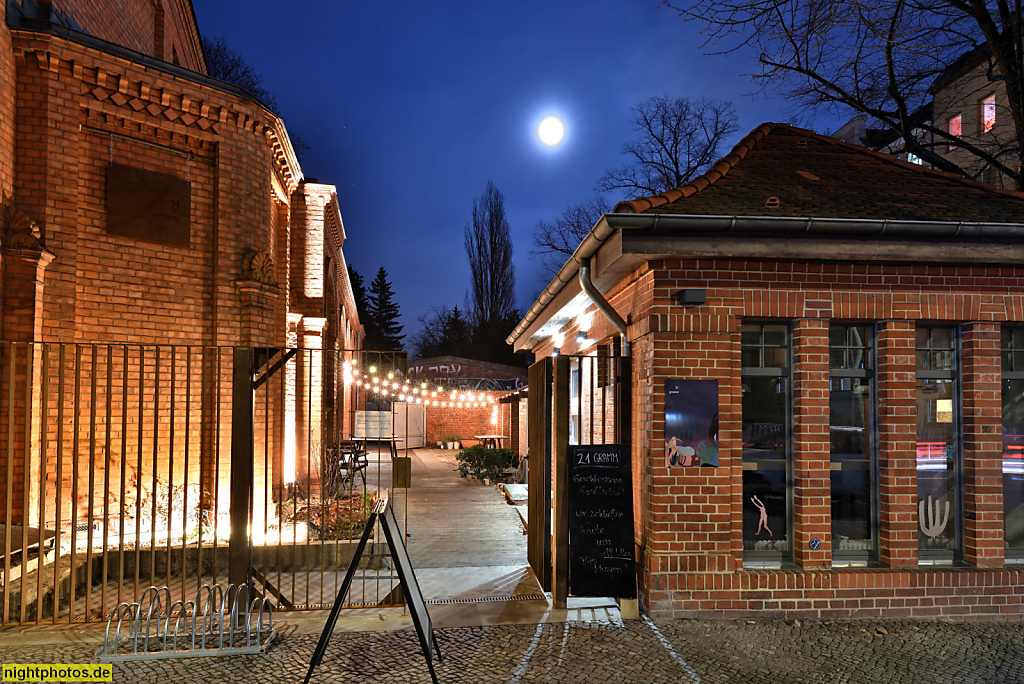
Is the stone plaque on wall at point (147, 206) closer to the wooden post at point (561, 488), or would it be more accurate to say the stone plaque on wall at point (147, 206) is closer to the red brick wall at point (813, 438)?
the wooden post at point (561, 488)

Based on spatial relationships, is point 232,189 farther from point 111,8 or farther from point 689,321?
point 689,321

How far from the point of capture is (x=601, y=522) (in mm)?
5969

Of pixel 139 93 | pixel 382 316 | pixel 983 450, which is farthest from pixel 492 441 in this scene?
pixel 382 316

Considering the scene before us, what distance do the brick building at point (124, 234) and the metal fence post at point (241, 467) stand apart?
4.32 ft

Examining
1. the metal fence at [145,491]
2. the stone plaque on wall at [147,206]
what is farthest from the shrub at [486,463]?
the stone plaque on wall at [147,206]

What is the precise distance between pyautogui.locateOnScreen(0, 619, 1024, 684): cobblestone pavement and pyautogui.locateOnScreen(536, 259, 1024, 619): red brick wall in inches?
11.0

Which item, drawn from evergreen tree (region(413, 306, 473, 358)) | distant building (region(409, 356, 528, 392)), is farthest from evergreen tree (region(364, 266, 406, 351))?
distant building (region(409, 356, 528, 392))

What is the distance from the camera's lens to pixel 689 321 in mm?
5789

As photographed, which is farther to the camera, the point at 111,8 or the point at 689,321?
the point at 111,8

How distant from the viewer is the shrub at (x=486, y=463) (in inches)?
662

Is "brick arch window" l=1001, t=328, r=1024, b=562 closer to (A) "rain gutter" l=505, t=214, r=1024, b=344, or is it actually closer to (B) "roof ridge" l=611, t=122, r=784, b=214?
(A) "rain gutter" l=505, t=214, r=1024, b=344

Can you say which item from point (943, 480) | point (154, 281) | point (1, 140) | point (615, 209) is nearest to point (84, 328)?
point (154, 281)

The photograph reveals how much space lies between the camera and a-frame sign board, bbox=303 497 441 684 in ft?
14.6

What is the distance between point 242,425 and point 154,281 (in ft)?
14.9
